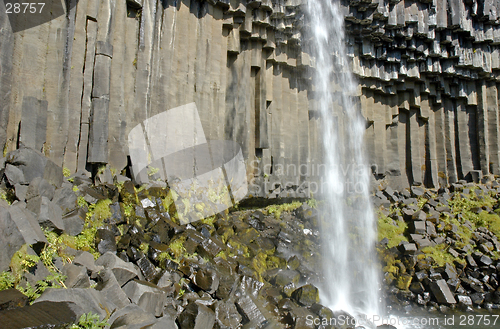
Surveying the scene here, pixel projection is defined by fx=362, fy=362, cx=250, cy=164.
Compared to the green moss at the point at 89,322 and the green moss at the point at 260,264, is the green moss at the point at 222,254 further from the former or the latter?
the green moss at the point at 89,322

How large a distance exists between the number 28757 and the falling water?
7.98 metres

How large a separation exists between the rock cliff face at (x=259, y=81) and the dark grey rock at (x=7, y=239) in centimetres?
217

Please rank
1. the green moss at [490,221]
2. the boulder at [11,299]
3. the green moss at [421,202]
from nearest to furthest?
the boulder at [11,299] → the green moss at [490,221] → the green moss at [421,202]

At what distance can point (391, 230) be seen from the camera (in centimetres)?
1146

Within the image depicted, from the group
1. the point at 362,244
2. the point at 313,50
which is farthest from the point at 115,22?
the point at 362,244

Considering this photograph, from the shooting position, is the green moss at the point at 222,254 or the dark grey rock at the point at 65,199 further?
the green moss at the point at 222,254

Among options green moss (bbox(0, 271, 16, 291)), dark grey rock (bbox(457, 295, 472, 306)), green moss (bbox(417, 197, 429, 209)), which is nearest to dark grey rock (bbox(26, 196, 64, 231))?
green moss (bbox(0, 271, 16, 291))

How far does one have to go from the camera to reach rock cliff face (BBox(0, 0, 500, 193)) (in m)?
6.33

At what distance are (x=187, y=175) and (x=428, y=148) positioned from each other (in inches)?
434

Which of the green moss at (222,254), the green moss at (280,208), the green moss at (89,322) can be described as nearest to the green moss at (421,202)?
the green moss at (280,208)

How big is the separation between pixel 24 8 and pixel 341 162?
395 inches

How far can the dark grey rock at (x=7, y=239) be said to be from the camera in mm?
3704

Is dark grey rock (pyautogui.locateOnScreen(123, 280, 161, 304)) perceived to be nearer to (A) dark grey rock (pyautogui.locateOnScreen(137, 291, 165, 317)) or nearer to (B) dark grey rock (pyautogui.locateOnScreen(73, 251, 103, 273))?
(A) dark grey rock (pyautogui.locateOnScreen(137, 291, 165, 317))

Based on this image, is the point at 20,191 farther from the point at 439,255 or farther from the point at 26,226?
the point at 439,255
